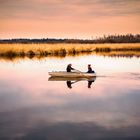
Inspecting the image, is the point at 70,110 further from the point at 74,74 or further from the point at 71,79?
the point at 74,74

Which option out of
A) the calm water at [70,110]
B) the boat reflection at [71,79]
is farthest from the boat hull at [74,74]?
the calm water at [70,110]

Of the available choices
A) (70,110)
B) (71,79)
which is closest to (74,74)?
(71,79)

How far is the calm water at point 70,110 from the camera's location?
33.0 ft

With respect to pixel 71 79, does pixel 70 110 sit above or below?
above

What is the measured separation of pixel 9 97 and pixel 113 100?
4.51 m

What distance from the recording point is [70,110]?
42.9ft

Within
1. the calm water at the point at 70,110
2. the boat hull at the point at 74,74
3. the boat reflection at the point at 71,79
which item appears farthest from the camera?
the boat hull at the point at 74,74

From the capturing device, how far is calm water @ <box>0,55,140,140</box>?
10047mm

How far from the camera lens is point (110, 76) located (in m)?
24.1

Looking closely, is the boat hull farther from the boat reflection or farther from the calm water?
the calm water

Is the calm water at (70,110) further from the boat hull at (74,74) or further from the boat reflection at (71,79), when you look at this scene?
the boat hull at (74,74)

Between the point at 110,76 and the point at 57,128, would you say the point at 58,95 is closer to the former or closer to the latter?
the point at 57,128

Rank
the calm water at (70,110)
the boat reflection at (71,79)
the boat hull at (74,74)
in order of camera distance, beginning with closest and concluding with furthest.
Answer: the calm water at (70,110)
the boat reflection at (71,79)
the boat hull at (74,74)

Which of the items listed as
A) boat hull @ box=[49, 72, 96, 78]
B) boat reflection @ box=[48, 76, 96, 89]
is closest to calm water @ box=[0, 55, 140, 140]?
boat reflection @ box=[48, 76, 96, 89]
